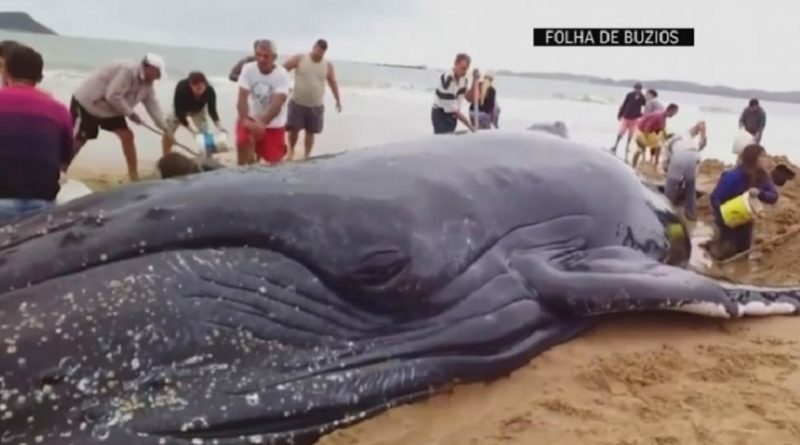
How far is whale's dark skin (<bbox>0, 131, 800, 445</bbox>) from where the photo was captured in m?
4.31

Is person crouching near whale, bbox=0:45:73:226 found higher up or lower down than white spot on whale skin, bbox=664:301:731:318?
higher up

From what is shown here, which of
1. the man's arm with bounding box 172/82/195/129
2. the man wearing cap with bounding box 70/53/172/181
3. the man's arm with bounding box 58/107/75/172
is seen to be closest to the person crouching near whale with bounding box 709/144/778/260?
the man wearing cap with bounding box 70/53/172/181

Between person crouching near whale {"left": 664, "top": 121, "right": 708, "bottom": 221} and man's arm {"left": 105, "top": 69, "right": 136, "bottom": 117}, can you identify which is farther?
person crouching near whale {"left": 664, "top": 121, "right": 708, "bottom": 221}

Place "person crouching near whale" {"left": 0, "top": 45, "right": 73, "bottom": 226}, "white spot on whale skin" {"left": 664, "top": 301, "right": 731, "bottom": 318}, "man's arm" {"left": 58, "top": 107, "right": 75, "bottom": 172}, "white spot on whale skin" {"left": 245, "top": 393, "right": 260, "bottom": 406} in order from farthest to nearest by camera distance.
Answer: "man's arm" {"left": 58, "top": 107, "right": 75, "bottom": 172}
"person crouching near whale" {"left": 0, "top": 45, "right": 73, "bottom": 226}
"white spot on whale skin" {"left": 664, "top": 301, "right": 731, "bottom": 318}
"white spot on whale skin" {"left": 245, "top": 393, "right": 260, "bottom": 406}

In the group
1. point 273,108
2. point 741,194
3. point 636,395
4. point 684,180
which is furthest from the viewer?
point 684,180

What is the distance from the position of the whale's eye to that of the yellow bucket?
23.7 ft

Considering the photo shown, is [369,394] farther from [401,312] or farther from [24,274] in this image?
[24,274]

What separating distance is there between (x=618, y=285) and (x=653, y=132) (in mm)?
17935

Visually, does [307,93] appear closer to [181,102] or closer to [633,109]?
[181,102]

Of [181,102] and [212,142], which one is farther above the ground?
[181,102]

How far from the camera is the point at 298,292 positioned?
4.95 meters

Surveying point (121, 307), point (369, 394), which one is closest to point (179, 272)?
point (121, 307)

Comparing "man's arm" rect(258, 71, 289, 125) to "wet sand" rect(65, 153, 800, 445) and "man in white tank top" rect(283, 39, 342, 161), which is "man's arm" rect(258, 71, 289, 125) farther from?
"wet sand" rect(65, 153, 800, 445)

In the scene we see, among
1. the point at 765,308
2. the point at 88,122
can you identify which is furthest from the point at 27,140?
the point at 88,122
